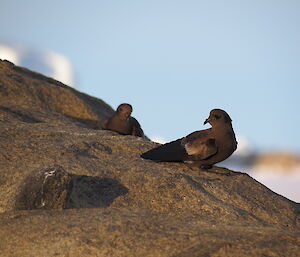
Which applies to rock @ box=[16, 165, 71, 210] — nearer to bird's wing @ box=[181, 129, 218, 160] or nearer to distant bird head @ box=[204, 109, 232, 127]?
bird's wing @ box=[181, 129, 218, 160]

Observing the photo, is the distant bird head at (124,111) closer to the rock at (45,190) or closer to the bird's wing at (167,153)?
the bird's wing at (167,153)

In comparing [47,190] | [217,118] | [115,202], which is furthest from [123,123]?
[47,190]

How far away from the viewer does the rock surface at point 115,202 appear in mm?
6060

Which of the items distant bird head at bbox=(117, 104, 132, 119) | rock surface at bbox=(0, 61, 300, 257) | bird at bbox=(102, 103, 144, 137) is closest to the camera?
rock surface at bbox=(0, 61, 300, 257)

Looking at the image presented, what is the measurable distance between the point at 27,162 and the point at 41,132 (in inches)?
66.6

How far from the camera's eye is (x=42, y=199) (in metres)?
7.42

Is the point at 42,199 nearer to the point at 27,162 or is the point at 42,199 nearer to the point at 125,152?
the point at 27,162

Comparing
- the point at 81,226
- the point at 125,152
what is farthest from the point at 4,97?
the point at 81,226

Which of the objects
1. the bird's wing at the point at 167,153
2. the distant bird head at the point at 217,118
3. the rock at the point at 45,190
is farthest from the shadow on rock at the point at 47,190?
the distant bird head at the point at 217,118

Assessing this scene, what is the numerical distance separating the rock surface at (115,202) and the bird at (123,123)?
4.85ft

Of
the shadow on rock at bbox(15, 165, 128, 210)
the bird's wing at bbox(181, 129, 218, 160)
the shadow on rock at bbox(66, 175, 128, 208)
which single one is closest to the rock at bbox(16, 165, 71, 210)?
the shadow on rock at bbox(15, 165, 128, 210)

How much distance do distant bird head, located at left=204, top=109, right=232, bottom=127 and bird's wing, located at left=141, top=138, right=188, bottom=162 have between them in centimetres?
63

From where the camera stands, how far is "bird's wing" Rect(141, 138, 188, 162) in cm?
1014

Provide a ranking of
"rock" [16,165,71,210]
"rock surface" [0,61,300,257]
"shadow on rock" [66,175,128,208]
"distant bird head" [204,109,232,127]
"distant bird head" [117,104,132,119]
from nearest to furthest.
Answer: "rock surface" [0,61,300,257] < "rock" [16,165,71,210] < "shadow on rock" [66,175,128,208] < "distant bird head" [204,109,232,127] < "distant bird head" [117,104,132,119]
